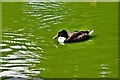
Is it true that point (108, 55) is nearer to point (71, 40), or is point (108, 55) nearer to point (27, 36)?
point (71, 40)

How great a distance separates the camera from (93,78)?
10.6 metres

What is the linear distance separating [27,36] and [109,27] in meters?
3.01

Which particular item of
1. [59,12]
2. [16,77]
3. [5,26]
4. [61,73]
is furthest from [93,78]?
[59,12]

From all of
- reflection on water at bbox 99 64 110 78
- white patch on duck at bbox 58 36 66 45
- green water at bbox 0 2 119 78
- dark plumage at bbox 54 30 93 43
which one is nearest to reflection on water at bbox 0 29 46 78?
green water at bbox 0 2 119 78

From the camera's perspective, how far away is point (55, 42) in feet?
45.8

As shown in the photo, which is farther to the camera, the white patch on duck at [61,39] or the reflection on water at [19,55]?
the white patch on duck at [61,39]

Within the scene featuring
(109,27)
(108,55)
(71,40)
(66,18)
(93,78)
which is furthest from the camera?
(66,18)

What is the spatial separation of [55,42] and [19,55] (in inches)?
74.1

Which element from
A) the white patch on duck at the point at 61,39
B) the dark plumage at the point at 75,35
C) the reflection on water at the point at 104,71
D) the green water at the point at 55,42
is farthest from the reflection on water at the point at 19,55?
the reflection on water at the point at 104,71

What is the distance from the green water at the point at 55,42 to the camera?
11242 mm

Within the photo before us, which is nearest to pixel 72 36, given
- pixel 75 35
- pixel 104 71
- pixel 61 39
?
pixel 75 35

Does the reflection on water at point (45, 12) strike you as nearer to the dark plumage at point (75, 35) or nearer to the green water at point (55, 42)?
the green water at point (55, 42)

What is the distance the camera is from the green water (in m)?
11.2

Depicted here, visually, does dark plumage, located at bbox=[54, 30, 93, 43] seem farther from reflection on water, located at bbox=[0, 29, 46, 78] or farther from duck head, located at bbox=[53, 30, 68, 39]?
reflection on water, located at bbox=[0, 29, 46, 78]
